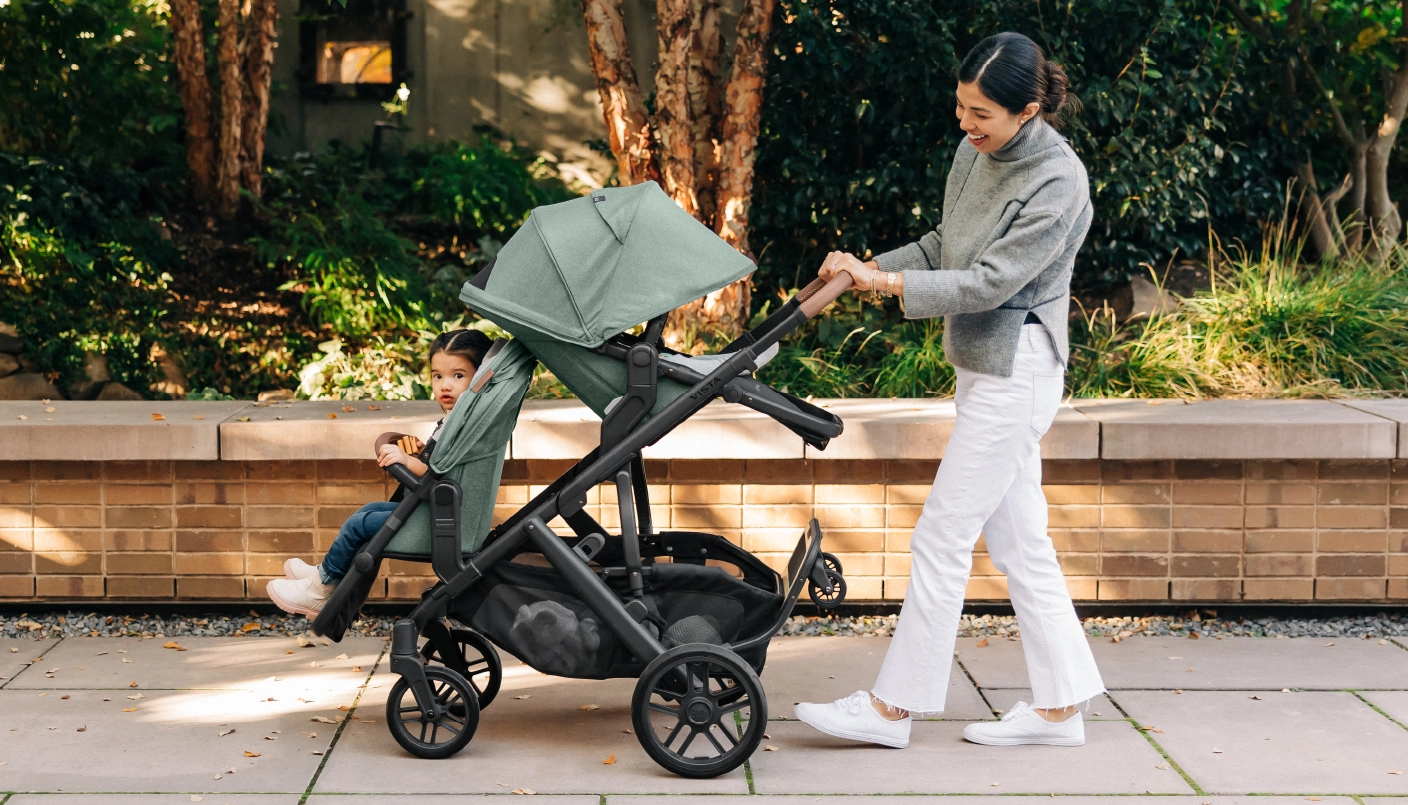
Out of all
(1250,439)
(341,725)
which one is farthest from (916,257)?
(341,725)

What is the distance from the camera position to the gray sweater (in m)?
3.23

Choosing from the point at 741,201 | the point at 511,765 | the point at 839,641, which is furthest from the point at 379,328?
the point at 511,765

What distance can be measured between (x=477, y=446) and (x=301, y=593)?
0.69 meters

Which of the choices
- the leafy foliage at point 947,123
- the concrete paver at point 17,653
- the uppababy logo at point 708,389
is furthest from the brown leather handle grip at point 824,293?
the leafy foliage at point 947,123

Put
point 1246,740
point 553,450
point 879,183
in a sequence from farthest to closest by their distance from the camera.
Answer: point 879,183 → point 553,450 → point 1246,740

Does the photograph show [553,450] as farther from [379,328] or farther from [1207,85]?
[1207,85]

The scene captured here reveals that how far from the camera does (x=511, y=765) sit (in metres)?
3.43

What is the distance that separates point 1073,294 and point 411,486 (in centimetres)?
479

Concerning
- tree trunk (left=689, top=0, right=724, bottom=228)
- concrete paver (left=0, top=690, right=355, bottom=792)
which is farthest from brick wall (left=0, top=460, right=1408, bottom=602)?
tree trunk (left=689, top=0, right=724, bottom=228)

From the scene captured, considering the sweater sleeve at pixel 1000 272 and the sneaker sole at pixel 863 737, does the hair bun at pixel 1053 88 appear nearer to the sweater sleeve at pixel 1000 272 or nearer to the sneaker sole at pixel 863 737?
the sweater sleeve at pixel 1000 272

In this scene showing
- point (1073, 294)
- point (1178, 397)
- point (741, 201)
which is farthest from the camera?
point (1073, 294)

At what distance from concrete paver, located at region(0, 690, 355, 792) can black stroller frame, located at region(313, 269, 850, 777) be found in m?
0.37

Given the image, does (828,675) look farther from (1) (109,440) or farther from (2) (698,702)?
(1) (109,440)

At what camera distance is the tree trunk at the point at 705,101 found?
6.14 meters
